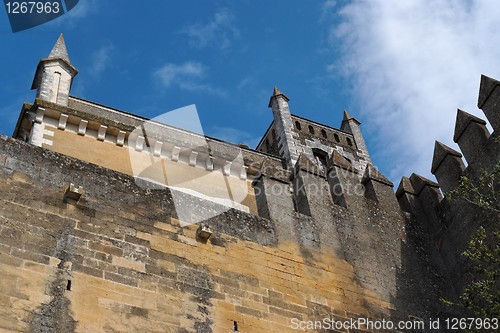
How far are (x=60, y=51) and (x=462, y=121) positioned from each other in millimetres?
11114

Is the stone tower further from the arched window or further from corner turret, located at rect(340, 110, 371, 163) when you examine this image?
corner turret, located at rect(340, 110, 371, 163)

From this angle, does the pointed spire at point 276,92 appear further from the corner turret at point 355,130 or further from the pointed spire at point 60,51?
the pointed spire at point 60,51

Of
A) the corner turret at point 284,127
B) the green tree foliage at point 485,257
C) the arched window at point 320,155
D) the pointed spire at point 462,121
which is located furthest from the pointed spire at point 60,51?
the arched window at point 320,155

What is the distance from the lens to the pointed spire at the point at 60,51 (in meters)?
17.9

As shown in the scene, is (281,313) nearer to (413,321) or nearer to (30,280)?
(413,321)

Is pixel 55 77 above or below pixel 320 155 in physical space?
below

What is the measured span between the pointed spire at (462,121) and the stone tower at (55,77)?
965cm

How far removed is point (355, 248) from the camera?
10742 mm

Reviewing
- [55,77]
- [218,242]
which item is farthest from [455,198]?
[55,77]

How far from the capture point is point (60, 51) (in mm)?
18250

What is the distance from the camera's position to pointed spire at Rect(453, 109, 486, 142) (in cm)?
1152

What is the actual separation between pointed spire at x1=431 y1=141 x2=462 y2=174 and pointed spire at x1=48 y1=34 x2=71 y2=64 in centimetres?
1013

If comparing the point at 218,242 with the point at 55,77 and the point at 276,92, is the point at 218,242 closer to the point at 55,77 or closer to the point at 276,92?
the point at 55,77

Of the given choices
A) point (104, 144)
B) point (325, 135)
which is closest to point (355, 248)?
point (104, 144)
